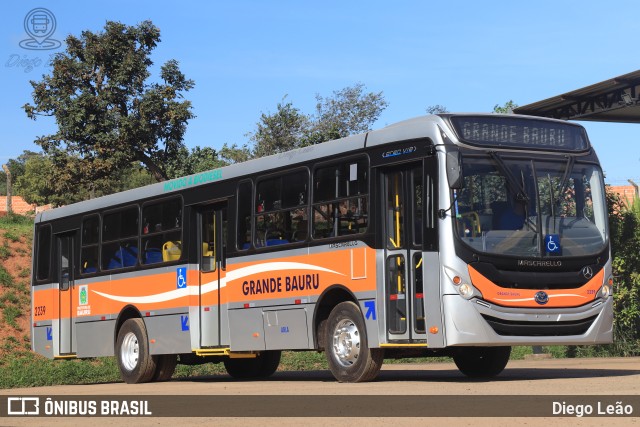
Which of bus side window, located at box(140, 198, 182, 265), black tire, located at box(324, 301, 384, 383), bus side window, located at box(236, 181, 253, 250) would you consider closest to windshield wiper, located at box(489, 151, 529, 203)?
black tire, located at box(324, 301, 384, 383)

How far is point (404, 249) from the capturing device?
1438 centimetres

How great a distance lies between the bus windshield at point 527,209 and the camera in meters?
13.9

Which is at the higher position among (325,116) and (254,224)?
(325,116)

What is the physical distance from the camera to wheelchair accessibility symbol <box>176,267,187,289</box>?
61.4 feet

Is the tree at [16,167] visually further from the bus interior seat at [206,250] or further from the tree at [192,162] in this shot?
the bus interior seat at [206,250]

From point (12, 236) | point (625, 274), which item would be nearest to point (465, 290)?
point (625, 274)

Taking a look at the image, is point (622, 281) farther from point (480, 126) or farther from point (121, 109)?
point (121, 109)

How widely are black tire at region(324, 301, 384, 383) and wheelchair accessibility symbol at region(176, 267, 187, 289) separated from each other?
3.98 meters

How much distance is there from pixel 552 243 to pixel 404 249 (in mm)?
1814

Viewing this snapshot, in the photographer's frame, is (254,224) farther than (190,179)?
No

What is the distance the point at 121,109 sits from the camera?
1572 inches

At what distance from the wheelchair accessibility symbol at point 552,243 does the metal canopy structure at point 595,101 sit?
851 cm

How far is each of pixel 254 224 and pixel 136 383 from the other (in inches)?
176
